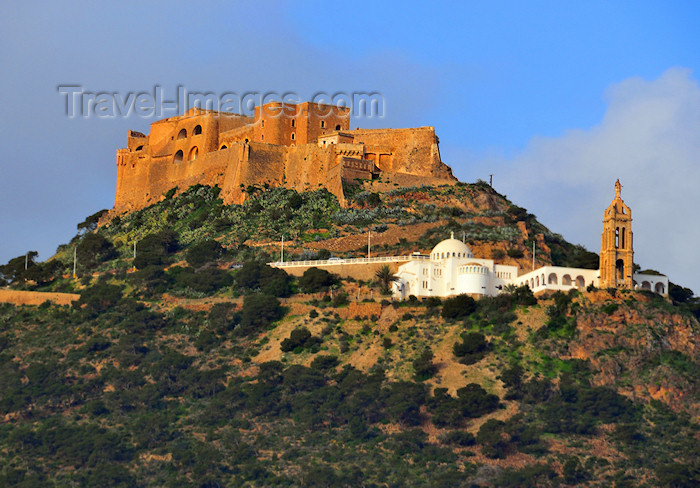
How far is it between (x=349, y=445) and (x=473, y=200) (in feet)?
94.8

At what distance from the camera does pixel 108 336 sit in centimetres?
7875

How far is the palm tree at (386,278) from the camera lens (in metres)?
76.4

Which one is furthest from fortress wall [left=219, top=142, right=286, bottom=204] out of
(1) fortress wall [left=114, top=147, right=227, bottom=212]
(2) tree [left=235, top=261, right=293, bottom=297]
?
(2) tree [left=235, top=261, right=293, bottom=297]

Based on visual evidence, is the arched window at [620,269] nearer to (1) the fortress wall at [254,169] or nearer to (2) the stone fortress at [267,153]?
(2) the stone fortress at [267,153]

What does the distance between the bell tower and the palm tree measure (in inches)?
Answer: 470

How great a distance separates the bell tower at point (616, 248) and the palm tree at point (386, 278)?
11941 mm

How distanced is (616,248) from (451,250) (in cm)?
959

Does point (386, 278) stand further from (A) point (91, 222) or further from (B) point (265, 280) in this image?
(A) point (91, 222)

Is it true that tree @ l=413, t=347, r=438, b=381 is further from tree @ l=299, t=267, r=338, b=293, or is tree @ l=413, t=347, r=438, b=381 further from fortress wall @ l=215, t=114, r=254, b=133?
fortress wall @ l=215, t=114, r=254, b=133

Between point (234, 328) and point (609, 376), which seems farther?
point (234, 328)

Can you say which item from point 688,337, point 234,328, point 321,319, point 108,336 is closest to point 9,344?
point 108,336

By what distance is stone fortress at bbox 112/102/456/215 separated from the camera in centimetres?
9475

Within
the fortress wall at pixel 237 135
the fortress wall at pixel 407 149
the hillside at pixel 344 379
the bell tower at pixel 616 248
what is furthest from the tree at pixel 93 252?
the bell tower at pixel 616 248

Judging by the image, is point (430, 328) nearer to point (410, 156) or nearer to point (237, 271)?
point (237, 271)
